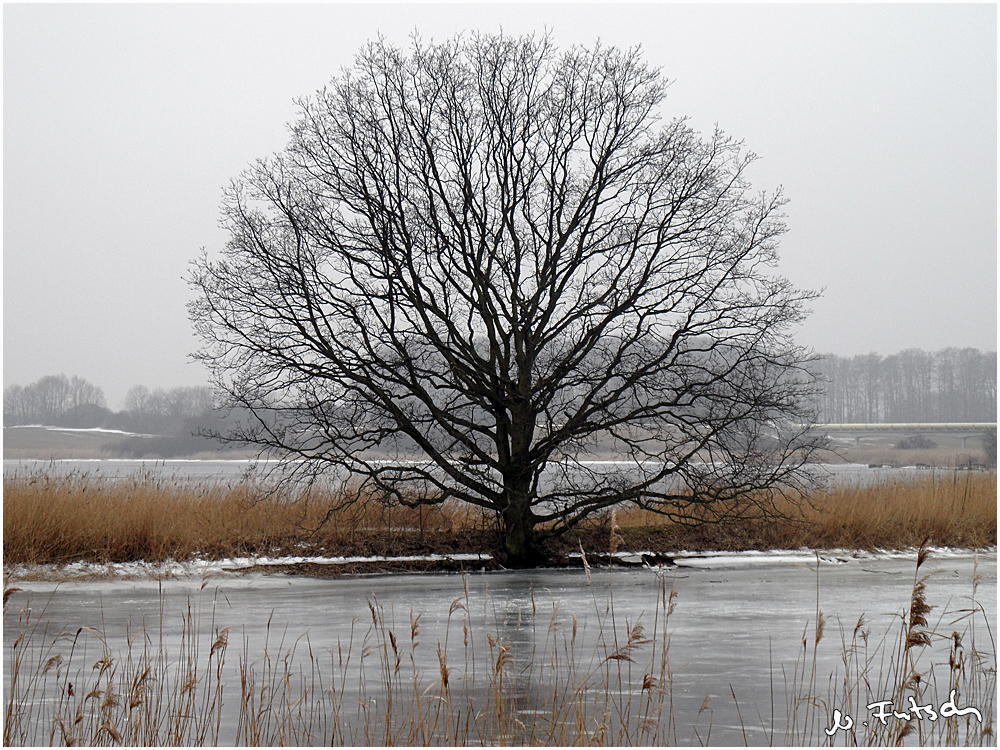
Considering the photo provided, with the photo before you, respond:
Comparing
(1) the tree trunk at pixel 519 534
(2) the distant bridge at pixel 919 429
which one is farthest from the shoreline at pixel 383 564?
(2) the distant bridge at pixel 919 429

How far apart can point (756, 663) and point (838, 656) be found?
41.1 inches

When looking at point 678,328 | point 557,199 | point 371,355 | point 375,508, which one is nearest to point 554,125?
point 557,199

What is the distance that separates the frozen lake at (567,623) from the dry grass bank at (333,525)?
1.94 m

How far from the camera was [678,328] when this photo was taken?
675 inches

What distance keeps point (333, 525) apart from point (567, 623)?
9455 millimetres

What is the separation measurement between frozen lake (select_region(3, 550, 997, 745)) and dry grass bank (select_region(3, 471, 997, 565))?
76.2 inches

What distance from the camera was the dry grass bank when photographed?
55.0 feet

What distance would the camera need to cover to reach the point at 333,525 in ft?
62.5

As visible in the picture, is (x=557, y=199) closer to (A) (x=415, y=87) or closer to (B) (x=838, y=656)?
(A) (x=415, y=87)

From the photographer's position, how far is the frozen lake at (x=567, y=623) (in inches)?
278

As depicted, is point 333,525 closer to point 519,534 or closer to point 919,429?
point 519,534
